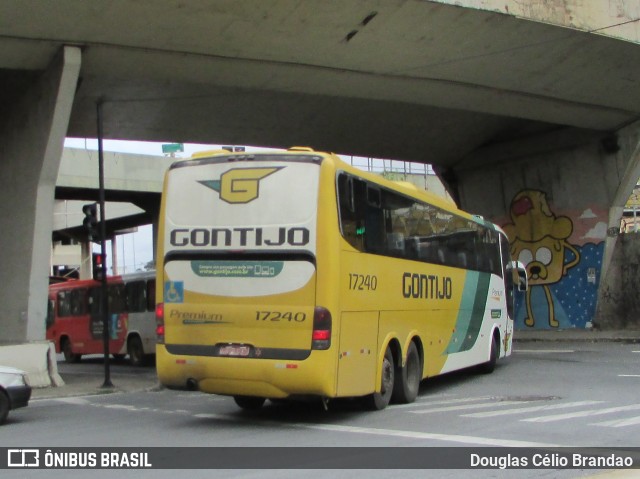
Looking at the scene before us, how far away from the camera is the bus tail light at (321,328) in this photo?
1044 centimetres

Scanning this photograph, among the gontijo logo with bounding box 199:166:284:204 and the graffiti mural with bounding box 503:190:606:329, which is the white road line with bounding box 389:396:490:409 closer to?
the gontijo logo with bounding box 199:166:284:204

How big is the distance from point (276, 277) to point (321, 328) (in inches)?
36.3

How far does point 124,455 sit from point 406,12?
12041 millimetres

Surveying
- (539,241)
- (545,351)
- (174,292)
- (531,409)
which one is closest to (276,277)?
(174,292)

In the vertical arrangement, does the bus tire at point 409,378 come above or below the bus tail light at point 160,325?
below

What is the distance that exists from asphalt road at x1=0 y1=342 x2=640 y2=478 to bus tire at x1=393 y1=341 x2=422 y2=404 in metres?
0.26

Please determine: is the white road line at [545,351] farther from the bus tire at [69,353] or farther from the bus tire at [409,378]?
the bus tire at [69,353]

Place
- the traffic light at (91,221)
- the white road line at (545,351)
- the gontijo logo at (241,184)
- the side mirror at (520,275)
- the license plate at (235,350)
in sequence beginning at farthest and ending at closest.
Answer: the white road line at (545,351)
the side mirror at (520,275)
the traffic light at (91,221)
the gontijo logo at (241,184)
the license plate at (235,350)

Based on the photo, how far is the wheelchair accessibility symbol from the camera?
11.2 m

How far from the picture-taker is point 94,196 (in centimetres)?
3962

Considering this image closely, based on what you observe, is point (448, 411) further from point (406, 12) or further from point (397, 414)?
point (406, 12)

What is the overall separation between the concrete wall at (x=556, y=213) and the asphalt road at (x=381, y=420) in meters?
12.9

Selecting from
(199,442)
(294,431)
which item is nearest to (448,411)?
(294,431)

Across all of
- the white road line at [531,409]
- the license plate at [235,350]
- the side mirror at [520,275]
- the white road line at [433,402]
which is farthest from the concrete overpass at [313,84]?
the white road line at [531,409]
